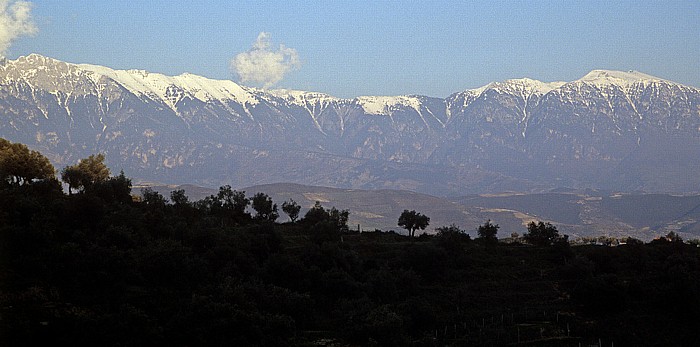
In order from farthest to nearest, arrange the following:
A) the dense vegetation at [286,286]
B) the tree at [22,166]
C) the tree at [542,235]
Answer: the tree at [542,235] < the tree at [22,166] < the dense vegetation at [286,286]

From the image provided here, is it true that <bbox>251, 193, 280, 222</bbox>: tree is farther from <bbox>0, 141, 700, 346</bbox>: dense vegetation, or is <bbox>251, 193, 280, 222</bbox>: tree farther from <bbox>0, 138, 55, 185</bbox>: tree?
<bbox>0, 138, 55, 185</bbox>: tree

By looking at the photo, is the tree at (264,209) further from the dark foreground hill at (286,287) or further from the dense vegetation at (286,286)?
the dark foreground hill at (286,287)

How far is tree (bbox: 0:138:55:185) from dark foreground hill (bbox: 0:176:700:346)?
829cm

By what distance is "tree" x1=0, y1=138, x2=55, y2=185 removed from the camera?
10850cm

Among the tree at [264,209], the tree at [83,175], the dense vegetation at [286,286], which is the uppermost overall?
the tree at [83,175]

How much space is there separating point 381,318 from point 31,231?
101 ft

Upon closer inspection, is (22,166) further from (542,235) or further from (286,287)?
(542,235)

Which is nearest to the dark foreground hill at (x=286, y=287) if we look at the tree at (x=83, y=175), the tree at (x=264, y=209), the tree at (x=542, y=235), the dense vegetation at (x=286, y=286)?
the dense vegetation at (x=286, y=286)

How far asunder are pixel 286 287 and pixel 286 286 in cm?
50

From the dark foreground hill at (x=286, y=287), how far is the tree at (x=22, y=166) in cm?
829

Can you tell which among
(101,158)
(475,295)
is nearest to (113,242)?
(475,295)

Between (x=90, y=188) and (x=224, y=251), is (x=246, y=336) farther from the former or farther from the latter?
(x=90, y=188)

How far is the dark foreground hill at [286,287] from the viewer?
58.0 metres

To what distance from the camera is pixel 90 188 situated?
356 ft
